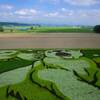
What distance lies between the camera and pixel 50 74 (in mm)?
2012

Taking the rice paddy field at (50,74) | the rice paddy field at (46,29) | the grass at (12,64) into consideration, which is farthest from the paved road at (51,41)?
the grass at (12,64)

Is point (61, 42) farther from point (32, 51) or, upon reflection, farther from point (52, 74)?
point (52, 74)

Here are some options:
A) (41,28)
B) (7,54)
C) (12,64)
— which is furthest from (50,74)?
(41,28)

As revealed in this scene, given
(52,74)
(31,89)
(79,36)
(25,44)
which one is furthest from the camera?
(79,36)

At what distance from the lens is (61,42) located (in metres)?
3.31

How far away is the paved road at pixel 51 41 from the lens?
10.3 feet

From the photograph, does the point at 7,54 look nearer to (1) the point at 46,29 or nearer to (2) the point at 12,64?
(2) the point at 12,64

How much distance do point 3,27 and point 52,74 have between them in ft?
6.59

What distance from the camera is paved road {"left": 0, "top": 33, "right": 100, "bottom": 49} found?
3.13m

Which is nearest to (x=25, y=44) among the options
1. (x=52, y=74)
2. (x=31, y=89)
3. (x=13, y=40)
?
(x=13, y=40)

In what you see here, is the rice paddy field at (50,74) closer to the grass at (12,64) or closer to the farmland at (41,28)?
the grass at (12,64)

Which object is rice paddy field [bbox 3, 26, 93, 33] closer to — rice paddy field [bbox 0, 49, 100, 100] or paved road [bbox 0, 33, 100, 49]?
paved road [bbox 0, 33, 100, 49]

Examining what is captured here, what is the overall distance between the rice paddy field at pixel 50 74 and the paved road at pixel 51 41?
227mm

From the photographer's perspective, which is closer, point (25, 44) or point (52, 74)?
point (52, 74)
